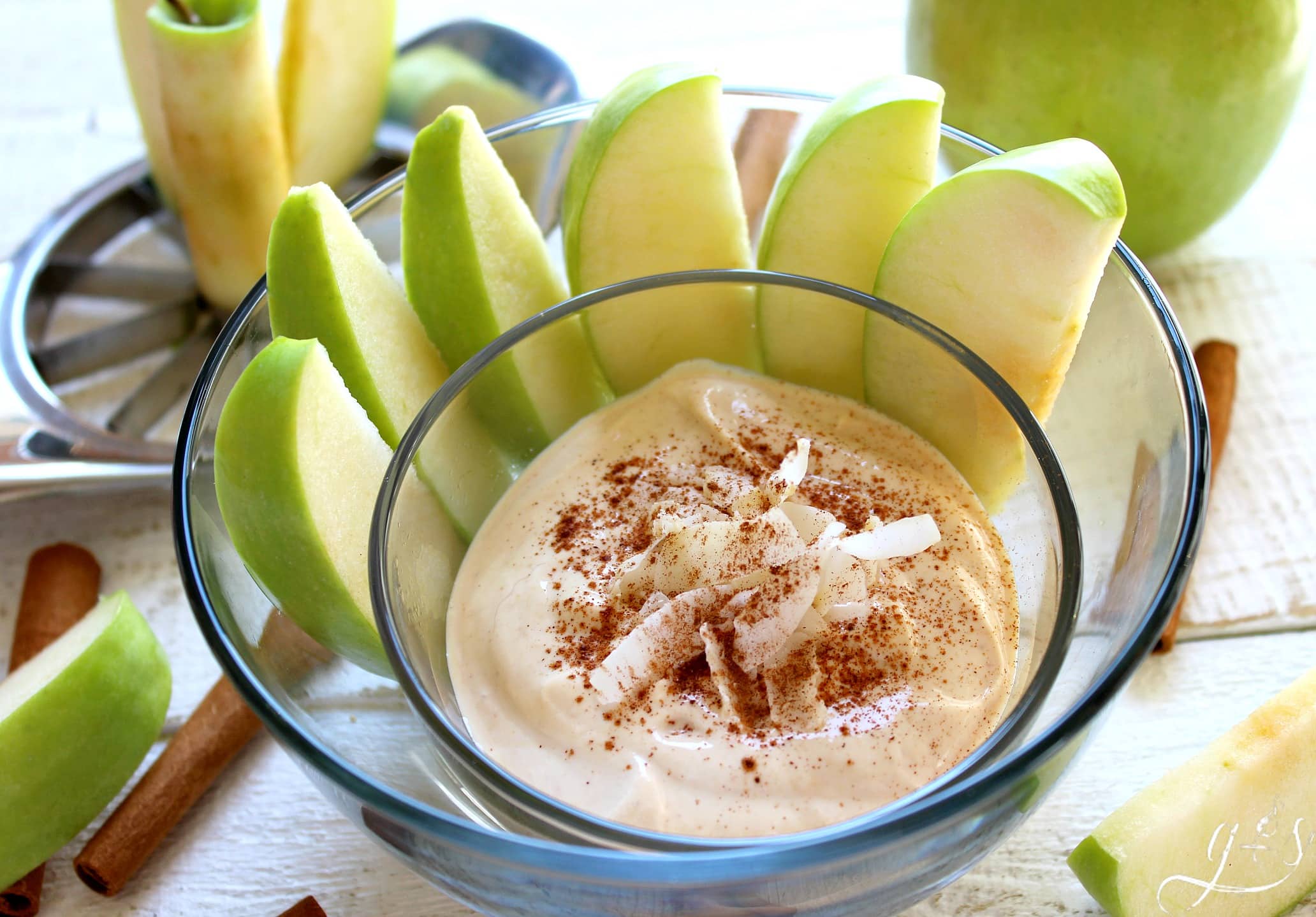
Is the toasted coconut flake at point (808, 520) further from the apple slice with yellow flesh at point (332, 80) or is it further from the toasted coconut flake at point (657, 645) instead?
the apple slice with yellow flesh at point (332, 80)

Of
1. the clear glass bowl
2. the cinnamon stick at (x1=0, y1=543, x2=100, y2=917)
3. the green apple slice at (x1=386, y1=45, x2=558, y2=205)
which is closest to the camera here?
the clear glass bowl

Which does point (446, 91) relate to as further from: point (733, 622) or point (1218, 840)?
point (1218, 840)

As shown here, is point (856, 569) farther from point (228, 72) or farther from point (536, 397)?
point (228, 72)

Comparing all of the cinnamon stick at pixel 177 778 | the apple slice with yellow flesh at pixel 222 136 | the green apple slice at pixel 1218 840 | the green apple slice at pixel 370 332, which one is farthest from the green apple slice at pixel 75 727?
the green apple slice at pixel 1218 840

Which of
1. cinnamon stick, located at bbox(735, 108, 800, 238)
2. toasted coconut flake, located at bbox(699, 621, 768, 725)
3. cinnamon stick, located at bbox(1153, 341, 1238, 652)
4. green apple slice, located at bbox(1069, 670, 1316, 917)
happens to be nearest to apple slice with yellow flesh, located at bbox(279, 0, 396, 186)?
cinnamon stick, located at bbox(735, 108, 800, 238)

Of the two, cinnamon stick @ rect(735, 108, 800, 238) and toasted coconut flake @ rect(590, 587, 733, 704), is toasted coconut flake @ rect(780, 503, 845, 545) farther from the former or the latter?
cinnamon stick @ rect(735, 108, 800, 238)

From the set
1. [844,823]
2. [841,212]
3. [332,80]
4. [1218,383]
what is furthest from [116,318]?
[1218,383]
